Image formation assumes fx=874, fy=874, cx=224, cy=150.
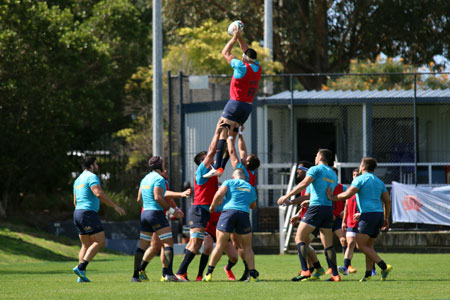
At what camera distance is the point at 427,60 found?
38.3 meters

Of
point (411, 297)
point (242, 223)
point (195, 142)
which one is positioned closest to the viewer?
point (411, 297)

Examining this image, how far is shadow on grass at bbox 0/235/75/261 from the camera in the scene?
21.5m

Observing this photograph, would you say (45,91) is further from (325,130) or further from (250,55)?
(250,55)

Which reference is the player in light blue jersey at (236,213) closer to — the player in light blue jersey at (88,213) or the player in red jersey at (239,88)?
the player in red jersey at (239,88)

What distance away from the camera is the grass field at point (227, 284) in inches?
417

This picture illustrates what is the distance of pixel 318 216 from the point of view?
1292cm

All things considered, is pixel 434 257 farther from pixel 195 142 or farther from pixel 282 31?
pixel 282 31

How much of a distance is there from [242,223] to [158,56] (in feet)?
42.0

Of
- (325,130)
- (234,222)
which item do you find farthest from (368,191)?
(325,130)

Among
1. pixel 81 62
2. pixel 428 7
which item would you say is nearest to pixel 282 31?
pixel 428 7

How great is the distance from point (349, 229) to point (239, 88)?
11.8 feet

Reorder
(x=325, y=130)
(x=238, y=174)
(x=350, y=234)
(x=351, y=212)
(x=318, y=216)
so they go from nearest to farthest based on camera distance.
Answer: (x=318, y=216)
(x=238, y=174)
(x=350, y=234)
(x=351, y=212)
(x=325, y=130)

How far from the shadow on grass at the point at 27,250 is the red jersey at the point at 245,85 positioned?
1036cm

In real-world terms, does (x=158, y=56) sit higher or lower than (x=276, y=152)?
higher
